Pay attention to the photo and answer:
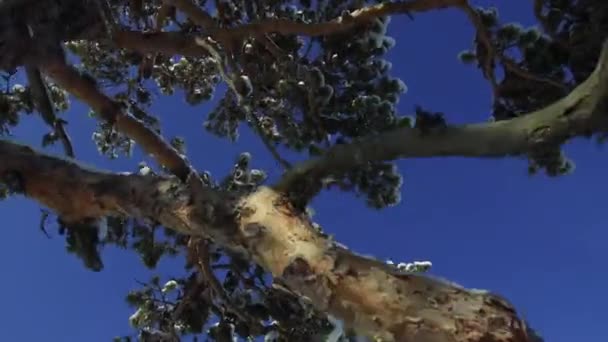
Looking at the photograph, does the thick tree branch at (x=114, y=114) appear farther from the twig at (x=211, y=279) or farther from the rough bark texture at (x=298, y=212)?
the twig at (x=211, y=279)

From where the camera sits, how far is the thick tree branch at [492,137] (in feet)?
13.2

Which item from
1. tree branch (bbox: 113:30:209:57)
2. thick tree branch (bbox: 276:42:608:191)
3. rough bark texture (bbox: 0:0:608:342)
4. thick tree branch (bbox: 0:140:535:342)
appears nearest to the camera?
thick tree branch (bbox: 0:140:535:342)

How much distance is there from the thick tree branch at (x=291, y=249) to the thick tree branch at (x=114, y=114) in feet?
1.12

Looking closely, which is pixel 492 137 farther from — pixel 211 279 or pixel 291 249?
pixel 211 279

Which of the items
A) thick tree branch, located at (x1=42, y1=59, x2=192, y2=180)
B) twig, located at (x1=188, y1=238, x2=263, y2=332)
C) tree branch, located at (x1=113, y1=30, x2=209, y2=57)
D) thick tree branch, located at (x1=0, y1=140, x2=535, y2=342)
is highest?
tree branch, located at (x1=113, y1=30, x2=209, y2=57)

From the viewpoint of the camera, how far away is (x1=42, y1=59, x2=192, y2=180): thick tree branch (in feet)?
19.7

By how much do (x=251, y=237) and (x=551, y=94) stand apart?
2896 millimetres

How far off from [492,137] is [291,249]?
53.4 inches

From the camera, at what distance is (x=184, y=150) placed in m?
9.01

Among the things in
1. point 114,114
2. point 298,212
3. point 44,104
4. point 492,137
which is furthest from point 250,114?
point 492,137

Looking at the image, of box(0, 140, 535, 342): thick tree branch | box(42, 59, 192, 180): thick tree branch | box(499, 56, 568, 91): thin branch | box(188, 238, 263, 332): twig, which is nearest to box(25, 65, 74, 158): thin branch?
box(42, 59, 192, 180): thick tree branch

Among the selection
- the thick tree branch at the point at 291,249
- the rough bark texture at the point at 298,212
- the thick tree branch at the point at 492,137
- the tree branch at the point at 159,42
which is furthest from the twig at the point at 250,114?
the thick tree branch at the point at 492,137

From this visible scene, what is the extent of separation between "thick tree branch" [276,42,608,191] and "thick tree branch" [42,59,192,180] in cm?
151

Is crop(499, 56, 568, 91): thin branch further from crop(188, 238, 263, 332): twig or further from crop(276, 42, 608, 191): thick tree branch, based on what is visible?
crop(188, 238, 263, 332): twig
